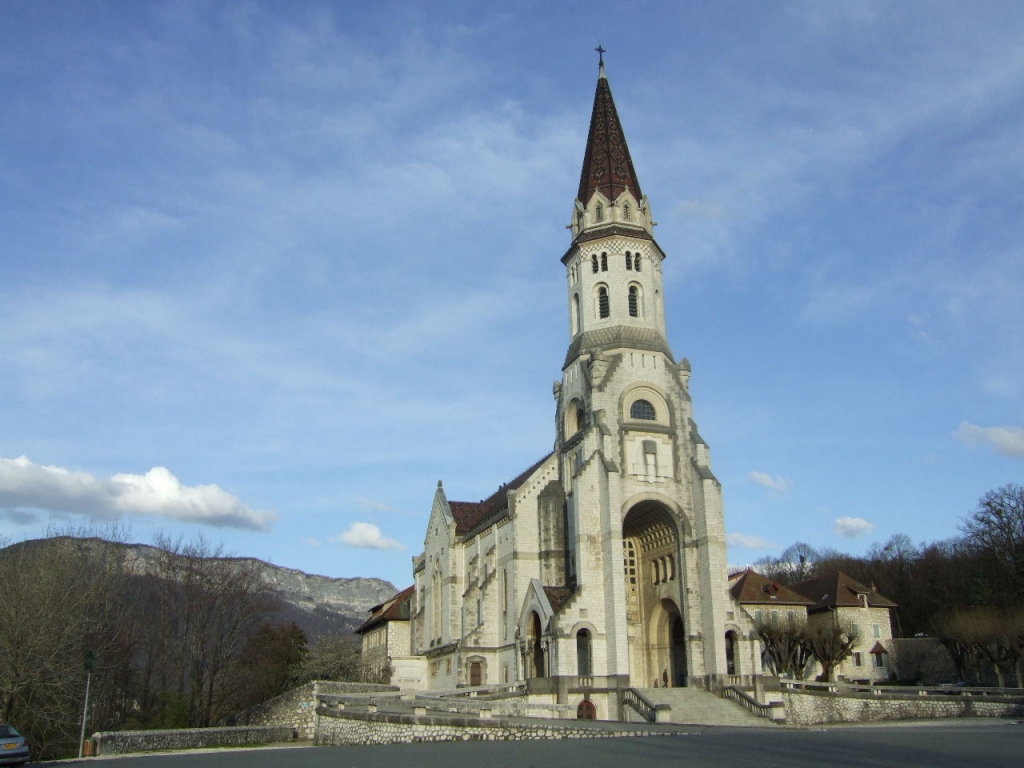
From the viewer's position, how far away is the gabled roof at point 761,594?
70.4 metres

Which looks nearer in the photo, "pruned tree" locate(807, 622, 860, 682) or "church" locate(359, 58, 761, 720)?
"church" locate(359, 58, 761, 720)

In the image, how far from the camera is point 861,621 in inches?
2849

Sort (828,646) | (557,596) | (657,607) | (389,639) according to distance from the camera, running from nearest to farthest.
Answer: (557,596) < (657,607) < (828,646) < (389,639)

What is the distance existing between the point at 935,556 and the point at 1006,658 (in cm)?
4136

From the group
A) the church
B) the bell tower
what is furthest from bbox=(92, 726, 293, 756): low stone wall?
the bell tower

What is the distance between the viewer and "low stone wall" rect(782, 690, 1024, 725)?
4581 centimetres

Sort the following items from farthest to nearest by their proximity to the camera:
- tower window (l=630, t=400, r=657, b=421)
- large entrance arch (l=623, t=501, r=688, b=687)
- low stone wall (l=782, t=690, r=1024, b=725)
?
tower window (l=630, t=400, r=657, b=421), large entrance arch (l=623, t=501, r=688, b=687), low stone wall (l=782, t=690, r=1024, b=725)

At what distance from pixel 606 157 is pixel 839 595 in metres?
39.3

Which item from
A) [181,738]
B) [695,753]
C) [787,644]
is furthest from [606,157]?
[695,753]

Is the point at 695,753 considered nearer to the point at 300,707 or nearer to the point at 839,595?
the point at 300,707

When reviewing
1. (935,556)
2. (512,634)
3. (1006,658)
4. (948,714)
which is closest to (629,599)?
(512,634)

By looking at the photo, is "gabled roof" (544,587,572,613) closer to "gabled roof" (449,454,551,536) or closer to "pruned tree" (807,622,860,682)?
"gabled roof" (449,454,551,536)

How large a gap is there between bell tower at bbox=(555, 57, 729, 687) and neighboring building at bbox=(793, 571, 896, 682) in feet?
68.6

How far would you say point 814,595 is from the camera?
254 ft
